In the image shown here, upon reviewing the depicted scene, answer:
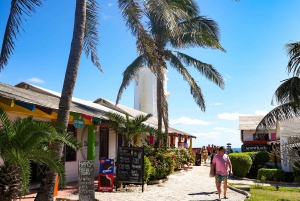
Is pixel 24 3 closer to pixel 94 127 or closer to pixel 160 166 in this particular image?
pixel 94 127

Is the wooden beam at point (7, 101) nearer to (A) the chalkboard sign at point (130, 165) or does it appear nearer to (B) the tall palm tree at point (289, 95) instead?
(A) the chalkboard sign at point (130, 165)

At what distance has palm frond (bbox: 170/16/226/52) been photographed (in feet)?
54.8

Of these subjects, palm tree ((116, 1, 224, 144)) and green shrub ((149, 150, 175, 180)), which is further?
palm tree ((116, 1, 224, 144))

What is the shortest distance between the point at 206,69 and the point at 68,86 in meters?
10.1

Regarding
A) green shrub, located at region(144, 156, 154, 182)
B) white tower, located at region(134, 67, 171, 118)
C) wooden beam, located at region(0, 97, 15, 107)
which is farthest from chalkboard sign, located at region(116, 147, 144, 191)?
white tower, located at region(134, 67, 171, 118)

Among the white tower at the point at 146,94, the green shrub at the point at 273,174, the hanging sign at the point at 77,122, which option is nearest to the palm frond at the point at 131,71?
the hanging sign at the point at 77,122

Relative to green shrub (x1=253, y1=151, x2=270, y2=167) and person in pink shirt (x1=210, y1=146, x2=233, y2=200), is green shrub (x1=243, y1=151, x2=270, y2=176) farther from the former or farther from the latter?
person in pink shirt (x1=210, y1=146, x2=233, y2=200)

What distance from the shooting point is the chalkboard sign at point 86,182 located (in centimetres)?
793

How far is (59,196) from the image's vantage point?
31.2 ft

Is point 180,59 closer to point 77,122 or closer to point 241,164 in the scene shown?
point 241,164

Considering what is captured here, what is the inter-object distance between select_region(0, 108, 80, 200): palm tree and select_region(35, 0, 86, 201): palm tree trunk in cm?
87

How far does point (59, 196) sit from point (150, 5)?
6.45 meters

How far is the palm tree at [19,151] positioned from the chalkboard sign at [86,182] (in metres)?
1.44

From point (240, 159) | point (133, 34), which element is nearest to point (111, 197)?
point (133, 34)
